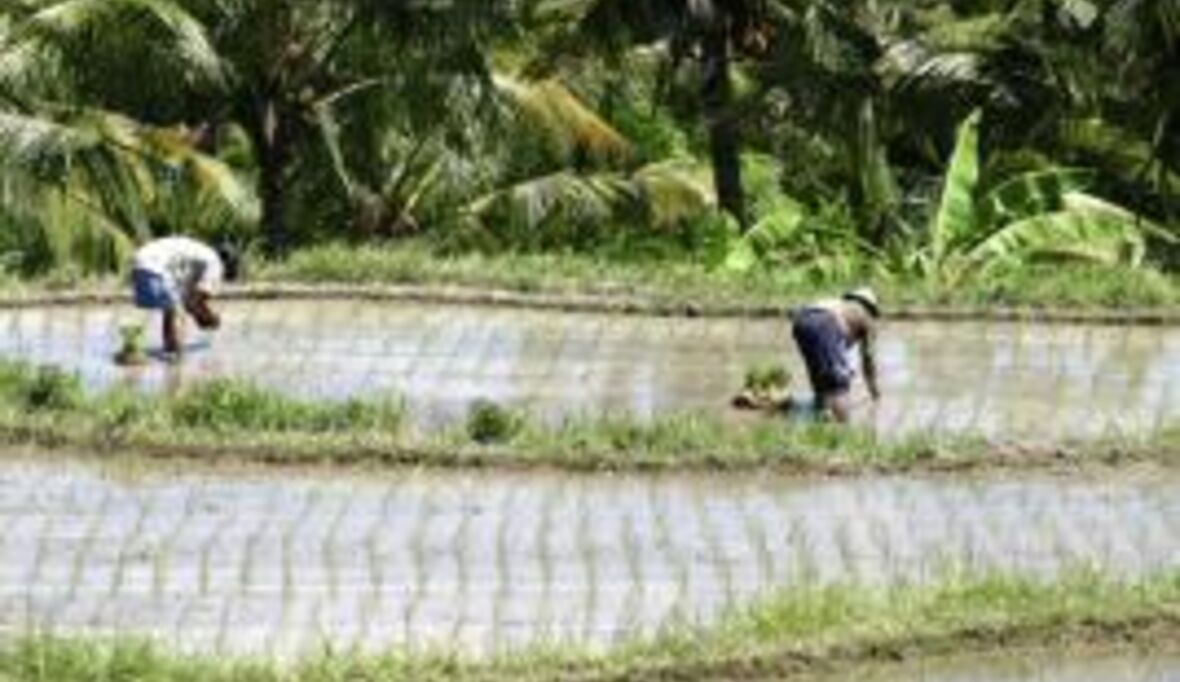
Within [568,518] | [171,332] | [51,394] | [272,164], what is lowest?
[568,518]

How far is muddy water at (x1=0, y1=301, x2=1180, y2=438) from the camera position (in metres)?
13.6

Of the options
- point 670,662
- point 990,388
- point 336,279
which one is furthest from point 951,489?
point 336,279

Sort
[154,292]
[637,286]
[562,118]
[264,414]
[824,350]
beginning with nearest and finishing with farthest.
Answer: [264,414] < [824,350] < [154,292] < [637,286] < [562,118]

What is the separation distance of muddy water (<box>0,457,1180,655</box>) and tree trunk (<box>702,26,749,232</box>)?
8.85m

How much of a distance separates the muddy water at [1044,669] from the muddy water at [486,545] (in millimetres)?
864

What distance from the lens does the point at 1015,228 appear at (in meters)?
18.4

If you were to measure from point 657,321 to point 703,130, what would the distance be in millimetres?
7578

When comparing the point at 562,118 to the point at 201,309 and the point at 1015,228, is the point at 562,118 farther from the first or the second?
the point at 201,309

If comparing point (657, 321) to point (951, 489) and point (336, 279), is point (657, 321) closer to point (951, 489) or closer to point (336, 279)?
point (336, 279)

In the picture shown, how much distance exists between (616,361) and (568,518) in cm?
357

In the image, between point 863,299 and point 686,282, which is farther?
point 686,282

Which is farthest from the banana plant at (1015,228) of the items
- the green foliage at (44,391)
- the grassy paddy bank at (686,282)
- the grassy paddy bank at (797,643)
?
the grassy paddy bank at (797,643)

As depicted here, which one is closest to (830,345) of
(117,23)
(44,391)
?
(44,391)

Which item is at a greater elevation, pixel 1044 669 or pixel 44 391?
pixel 44 391
